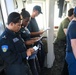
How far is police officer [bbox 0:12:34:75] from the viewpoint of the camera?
1.72 meters

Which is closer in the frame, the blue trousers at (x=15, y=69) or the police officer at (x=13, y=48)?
the police officer at (x=13, y=48)

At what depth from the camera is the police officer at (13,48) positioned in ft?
5.65

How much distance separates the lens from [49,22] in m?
2.97

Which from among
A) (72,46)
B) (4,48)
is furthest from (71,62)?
(4,48)

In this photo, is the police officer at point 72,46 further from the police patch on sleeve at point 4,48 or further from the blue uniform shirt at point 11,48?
the police patch on sleeve at point 4,48

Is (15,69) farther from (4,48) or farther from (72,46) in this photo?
(72,46)

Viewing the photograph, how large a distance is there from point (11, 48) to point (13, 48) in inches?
1.1

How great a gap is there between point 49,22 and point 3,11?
935mm

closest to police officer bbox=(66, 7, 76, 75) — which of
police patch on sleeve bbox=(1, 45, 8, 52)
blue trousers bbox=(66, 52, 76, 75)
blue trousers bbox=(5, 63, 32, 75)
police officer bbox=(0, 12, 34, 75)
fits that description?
blue trousers bbox=(66, 52, 76, 75)

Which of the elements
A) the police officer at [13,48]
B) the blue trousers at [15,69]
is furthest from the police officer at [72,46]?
the blue trousers at [15,69]

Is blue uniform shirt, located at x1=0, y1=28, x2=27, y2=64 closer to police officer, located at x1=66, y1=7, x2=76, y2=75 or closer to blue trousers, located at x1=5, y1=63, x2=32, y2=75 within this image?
blue trousers, located at x1=5, y1=63, x2=32, y2=75

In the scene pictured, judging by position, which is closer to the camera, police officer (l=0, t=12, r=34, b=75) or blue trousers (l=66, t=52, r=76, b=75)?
police officer (l=0, t=12, r=34, b=75)

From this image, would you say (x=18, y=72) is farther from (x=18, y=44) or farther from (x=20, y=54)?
(x=18, y=44)

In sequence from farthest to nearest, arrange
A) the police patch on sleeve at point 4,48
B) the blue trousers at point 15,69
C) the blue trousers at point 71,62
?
the blue trousers at point 71,62 → the blue trousers at point 15,69 → the police patch on sleeve at point 4,48
